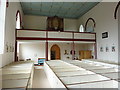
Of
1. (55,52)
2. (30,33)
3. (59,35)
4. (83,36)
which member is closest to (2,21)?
(30,33)

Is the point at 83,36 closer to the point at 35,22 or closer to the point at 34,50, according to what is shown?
the point at 34,50

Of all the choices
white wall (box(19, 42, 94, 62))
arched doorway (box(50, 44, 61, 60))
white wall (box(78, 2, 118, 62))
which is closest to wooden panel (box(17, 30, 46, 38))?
white wall (box(19, 42, 94, 62))

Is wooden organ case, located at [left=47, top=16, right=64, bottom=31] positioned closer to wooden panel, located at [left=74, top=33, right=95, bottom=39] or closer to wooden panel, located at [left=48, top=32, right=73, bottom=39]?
wooden panel, located at [left=48, top=32, right=73, bottom=39]

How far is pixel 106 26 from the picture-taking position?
19.2ft

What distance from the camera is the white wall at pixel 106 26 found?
5227mm

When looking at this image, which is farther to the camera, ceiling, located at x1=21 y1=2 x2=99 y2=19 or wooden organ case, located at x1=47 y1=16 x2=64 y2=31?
wooden organ case, located at x1=47 y1=16 x2=64 y2=31

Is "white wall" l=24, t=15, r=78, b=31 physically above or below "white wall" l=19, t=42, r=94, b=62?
above

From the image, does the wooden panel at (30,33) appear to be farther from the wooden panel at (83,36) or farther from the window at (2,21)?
the window at (2,21)

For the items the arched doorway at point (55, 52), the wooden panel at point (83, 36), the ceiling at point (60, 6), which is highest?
the ceiling at point (60, 6)

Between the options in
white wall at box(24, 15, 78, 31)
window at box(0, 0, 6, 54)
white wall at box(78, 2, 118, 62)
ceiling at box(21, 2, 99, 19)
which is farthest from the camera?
white wall at box(24, 15, 78, 31)

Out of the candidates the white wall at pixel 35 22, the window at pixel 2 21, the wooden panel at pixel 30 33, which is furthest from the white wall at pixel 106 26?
the window at pixel 2 21

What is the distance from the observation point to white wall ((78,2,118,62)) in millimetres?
5227

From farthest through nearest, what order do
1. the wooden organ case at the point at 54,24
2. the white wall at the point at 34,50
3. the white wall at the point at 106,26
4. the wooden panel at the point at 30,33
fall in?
the white wall at the point at 34,50
the wooden organ case at the point at 54,24
the wooden panel at the point at 30,33
the white wall at the point at 106,26

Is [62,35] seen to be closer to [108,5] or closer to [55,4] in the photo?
[55,4]
